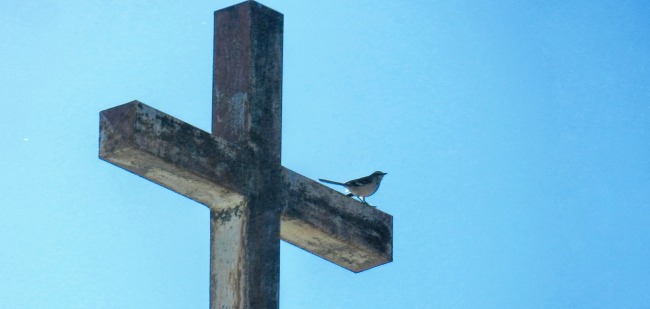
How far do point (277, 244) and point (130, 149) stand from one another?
3.24 feet

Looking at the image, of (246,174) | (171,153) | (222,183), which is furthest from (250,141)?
(171,153)

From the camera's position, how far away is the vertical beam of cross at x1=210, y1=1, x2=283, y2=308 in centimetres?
633

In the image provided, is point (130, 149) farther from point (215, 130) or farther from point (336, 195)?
point (336, 195)

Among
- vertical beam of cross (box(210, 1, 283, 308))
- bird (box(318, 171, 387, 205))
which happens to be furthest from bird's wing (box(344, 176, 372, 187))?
vertical beam of cross (box(210, 1, 283, 308))

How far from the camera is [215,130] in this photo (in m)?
6.80

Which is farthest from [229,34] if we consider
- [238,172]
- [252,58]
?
[238,172]

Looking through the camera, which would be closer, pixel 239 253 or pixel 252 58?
pixel 239 253

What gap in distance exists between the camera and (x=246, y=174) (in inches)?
258

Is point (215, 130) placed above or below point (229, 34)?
below

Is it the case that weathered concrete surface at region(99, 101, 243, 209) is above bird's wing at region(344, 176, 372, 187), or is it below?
below

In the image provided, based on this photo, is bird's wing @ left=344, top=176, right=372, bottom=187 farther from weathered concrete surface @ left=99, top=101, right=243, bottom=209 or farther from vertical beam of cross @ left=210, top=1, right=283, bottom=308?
weathered concrete surface @ left=99, top=101, right=243, bottom=209

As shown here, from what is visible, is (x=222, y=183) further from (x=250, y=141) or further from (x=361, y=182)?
(x=361, y=182)

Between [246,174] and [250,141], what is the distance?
19cm

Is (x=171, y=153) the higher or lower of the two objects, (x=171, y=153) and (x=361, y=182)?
the lower
